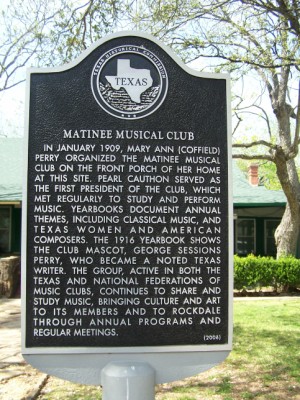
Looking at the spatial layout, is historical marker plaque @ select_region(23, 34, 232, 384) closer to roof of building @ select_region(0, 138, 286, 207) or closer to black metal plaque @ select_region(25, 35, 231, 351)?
black metal plaque @ select_region(25, 35, 231, 351)

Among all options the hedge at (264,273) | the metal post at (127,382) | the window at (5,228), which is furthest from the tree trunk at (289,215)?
the metal post at (127,382)

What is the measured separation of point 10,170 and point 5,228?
206 cm

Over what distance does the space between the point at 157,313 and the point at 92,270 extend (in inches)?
21.4

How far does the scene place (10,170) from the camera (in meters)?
18.2

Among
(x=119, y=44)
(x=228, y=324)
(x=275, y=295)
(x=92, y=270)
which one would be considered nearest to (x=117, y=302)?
(x=92, y=270)

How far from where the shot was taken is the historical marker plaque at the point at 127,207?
3590 mm

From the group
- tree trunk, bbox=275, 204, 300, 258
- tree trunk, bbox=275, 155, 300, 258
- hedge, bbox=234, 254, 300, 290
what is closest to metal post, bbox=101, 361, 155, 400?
hedge, bbox=234, 254, 300, 290

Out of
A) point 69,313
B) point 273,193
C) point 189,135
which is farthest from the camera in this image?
point 273,193

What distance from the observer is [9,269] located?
13.1 metres

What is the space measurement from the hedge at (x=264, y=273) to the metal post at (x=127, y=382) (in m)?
10.2

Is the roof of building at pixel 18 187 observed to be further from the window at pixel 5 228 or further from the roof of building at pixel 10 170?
the window at pixel 5 228

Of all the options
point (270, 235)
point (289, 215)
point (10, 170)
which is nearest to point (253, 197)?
point (270, 235)

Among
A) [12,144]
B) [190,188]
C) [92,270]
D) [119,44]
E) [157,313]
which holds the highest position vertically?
[12,144]

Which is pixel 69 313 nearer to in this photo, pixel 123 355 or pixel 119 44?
pixel 123 355
